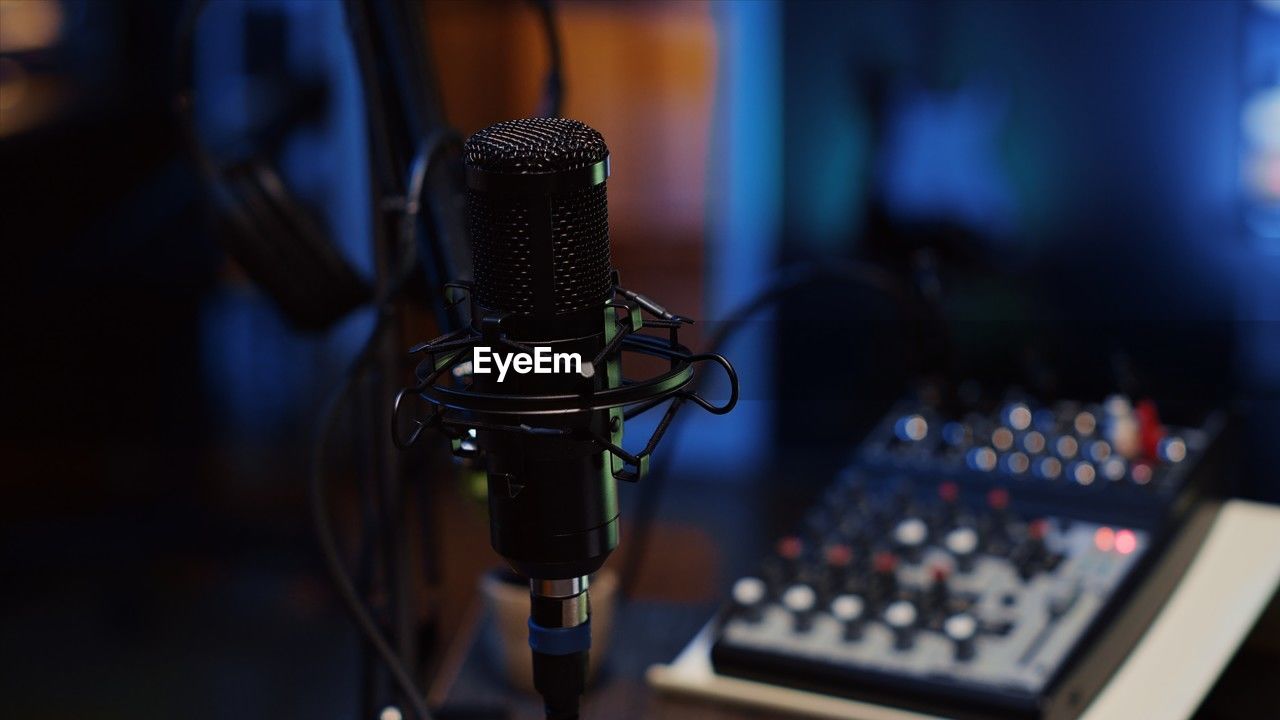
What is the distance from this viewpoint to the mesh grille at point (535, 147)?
0.59 meters

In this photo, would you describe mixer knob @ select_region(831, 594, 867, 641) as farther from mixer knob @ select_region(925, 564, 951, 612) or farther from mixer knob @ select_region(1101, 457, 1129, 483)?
mixer knob @ select_region(1101, 457, 1129, 483)

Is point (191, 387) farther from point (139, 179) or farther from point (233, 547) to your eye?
point (233, 547)

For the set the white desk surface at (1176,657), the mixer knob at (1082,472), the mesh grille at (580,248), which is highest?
the mesh grille at (580,248)

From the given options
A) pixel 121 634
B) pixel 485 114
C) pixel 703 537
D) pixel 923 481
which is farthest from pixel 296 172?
pixel 923 481

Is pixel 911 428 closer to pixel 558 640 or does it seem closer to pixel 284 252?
pixel 284 252

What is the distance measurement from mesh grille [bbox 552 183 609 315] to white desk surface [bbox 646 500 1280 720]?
533 millimetres

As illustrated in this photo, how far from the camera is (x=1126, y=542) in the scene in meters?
1.18

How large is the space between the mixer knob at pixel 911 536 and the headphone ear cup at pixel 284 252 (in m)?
0.49

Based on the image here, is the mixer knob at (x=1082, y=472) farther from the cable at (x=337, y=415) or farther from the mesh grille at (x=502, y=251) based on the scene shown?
the mesh grille at (x=502, y=251)

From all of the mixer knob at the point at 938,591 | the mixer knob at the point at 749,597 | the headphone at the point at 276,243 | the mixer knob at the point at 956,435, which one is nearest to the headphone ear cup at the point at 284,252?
the headphone at the point at 276,243

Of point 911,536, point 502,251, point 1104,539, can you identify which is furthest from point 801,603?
point 502,251

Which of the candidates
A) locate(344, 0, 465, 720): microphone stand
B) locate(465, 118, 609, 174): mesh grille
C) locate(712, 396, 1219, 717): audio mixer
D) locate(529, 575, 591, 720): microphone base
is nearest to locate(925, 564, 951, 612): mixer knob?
locate(712, 396, 1219, 717): audio mixer

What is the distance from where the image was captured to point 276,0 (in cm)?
368

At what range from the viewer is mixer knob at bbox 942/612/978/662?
3.42 ft
